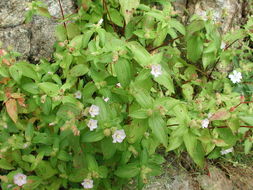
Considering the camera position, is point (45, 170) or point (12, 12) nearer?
point (45, 170)

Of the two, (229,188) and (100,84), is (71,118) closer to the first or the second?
(100,84)

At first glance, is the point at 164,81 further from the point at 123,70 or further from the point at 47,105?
the point at 47,105

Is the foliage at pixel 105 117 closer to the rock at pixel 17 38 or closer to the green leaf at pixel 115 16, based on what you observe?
the green leaf at pixel 115 16

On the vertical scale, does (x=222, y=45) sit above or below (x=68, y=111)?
below

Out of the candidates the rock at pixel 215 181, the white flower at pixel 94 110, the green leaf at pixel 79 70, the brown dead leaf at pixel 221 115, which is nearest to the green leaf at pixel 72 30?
the green leaf at pixel 79 70

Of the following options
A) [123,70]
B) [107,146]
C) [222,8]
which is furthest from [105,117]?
[222,8]

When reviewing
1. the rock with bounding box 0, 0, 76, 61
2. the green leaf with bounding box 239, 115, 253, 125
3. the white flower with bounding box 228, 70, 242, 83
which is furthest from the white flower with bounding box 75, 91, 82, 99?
the white flower with bounding box 228, 70, 242, 83
